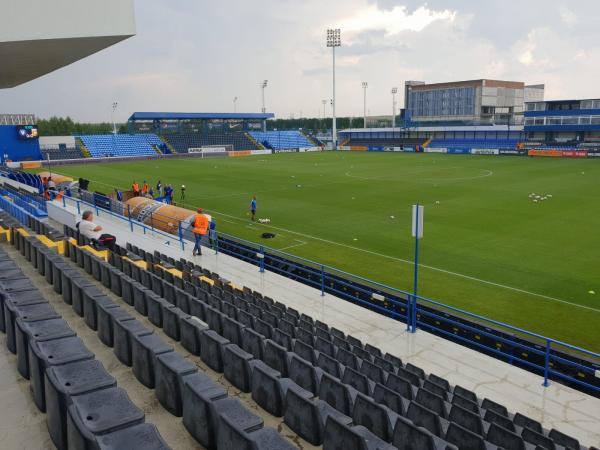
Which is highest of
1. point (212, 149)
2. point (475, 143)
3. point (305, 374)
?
point (305, 374)

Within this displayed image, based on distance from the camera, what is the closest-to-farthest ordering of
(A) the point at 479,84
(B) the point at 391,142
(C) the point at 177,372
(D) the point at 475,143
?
(C) the point at 177,372 < (D) the point at 475,143 < (B) the point at 391,142 < (A) the point at 479,84

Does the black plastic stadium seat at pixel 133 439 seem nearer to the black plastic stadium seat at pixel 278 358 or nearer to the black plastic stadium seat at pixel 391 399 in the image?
the black plastic stadium seat at pixel 278 358

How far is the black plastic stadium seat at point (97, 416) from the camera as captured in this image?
A: 3562 mm

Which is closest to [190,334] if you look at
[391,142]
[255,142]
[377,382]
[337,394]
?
[337,394]

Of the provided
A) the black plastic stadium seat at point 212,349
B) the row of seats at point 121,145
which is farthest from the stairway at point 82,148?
the black plastic stadium seat at point 212,349

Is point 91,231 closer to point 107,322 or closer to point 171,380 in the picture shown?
point 107,322

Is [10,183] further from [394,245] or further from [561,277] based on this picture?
[561,277]

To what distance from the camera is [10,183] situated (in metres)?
36.6

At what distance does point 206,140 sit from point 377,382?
94.7 meters

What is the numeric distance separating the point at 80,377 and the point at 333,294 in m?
10.6

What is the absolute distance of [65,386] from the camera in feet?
14.8

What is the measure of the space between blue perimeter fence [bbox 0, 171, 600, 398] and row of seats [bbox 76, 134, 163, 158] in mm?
64636

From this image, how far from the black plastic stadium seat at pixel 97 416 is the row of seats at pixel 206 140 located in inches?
3576

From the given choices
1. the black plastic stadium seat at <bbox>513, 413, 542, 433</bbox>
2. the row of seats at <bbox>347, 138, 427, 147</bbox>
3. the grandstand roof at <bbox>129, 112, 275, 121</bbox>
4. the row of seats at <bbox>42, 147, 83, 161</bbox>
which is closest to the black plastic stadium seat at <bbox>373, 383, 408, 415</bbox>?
the black plastic stadium seat at <bbox>513, 413, 542, 433</bbox>
